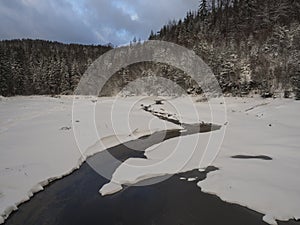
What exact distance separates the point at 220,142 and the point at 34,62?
256 ft

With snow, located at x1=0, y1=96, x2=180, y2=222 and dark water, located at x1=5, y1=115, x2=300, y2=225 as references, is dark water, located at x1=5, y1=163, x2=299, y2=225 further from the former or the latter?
snow, located at x1=0, y1=96, x2=180, y2=222

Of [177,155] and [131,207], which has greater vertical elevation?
[177,155]

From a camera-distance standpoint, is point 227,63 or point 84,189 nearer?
point 84,189

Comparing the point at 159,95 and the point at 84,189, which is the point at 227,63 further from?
the point at 84,189

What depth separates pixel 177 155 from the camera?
1747 cm

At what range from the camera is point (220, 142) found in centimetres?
1992

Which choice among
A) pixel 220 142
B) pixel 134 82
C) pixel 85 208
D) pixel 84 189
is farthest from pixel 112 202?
pixel 134 82

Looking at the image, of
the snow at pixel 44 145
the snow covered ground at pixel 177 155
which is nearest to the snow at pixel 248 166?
the snow covered ground at pixel 177 155

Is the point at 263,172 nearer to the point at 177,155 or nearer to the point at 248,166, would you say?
the point at 248,166

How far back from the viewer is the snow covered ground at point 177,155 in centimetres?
1123

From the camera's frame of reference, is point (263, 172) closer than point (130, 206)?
No

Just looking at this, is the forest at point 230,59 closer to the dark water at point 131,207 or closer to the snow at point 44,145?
the snow at point 44,145

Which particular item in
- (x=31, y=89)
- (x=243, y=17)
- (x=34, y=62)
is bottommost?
(x=31, y=89)

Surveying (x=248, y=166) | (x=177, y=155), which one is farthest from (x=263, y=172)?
(x=177, y=155)
